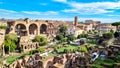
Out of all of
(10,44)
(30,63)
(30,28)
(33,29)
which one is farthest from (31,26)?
(30,63)

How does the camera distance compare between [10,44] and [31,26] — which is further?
[31,26]

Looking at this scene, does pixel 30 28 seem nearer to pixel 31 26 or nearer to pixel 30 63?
pixel 31 26

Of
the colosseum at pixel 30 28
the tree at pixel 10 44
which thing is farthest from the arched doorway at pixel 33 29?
the tree at pixel 10 44

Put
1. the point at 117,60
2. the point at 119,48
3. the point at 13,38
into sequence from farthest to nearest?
the point at 13,38 → the point at 119,48 → the point at 117,60

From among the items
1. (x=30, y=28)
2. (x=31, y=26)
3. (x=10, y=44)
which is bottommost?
(x=10, y=44)

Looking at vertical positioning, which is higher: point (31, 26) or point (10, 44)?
point (31, 26)

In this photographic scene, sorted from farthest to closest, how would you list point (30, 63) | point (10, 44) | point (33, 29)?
point (33, 29) < point (10, 44) < point (30, 63)

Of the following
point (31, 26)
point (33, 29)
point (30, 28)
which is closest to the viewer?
point (33, 29)

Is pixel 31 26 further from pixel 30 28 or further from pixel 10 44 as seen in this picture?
pixel 10 44

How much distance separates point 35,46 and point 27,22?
36.9 feet

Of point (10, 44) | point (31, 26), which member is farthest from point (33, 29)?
point (10, 44)

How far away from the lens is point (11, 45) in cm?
1820

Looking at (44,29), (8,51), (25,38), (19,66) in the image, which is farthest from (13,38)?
(44,29)

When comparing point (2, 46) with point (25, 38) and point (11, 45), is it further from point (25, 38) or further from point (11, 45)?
point (25, 38)
